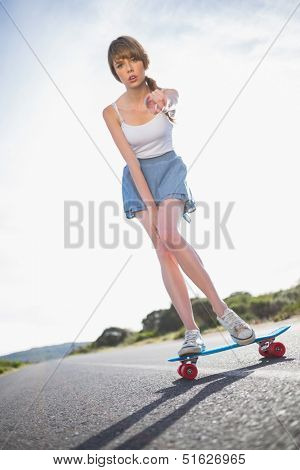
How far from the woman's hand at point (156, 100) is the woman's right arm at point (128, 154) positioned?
258 millimetres

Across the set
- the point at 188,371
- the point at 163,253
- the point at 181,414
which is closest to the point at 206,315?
the point at 163,253

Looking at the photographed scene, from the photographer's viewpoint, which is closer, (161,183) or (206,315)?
(161,183)

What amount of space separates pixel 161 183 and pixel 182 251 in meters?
0.49

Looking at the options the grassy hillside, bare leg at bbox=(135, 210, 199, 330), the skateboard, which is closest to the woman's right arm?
bare leg at bbox=(135, 210, 199, 330)

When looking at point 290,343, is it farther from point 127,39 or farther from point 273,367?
point 127,39

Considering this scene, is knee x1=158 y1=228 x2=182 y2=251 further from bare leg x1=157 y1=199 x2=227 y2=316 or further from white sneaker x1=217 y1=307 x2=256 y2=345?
white sneaker x1=217 y1=307 x2=256 y2=345

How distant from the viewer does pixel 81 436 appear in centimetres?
170

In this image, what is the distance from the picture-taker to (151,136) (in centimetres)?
327

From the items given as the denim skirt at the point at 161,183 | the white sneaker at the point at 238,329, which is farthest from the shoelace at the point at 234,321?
the denim skirt at the point at 161,183

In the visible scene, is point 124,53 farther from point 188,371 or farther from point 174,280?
point 188,371

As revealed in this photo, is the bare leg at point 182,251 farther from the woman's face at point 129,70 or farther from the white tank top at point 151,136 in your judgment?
the woman's face at point 129,70
